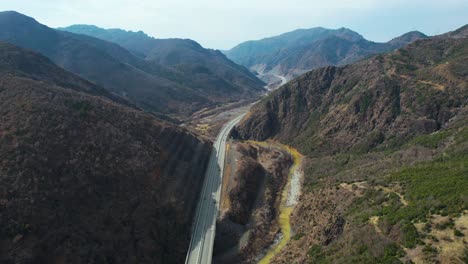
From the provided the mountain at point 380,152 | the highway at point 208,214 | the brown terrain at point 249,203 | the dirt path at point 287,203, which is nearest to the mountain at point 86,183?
the highway at point 208,214

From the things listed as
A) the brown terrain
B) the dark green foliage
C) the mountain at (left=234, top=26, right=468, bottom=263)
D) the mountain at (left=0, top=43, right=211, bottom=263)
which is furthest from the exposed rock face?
the dark green foliage

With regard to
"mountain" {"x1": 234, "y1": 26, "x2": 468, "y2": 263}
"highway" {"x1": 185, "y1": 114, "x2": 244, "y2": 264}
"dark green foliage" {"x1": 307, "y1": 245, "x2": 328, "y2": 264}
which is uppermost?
"mountain" {"x1": 234, "y1": 26, "x2": 468, "y2": 263}

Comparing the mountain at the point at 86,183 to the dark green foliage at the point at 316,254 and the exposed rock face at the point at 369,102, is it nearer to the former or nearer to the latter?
the dark green foliage at the point at 316,254

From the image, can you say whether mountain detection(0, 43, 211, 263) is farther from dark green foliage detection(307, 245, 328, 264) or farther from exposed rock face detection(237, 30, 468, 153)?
exposed rock face detection(237, 30, 468, 153)

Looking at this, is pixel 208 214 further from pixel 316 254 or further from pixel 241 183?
pixel 316 254

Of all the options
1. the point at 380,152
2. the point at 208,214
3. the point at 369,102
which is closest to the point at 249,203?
the point at 208,214

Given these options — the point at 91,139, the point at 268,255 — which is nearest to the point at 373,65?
the point at 268,255
